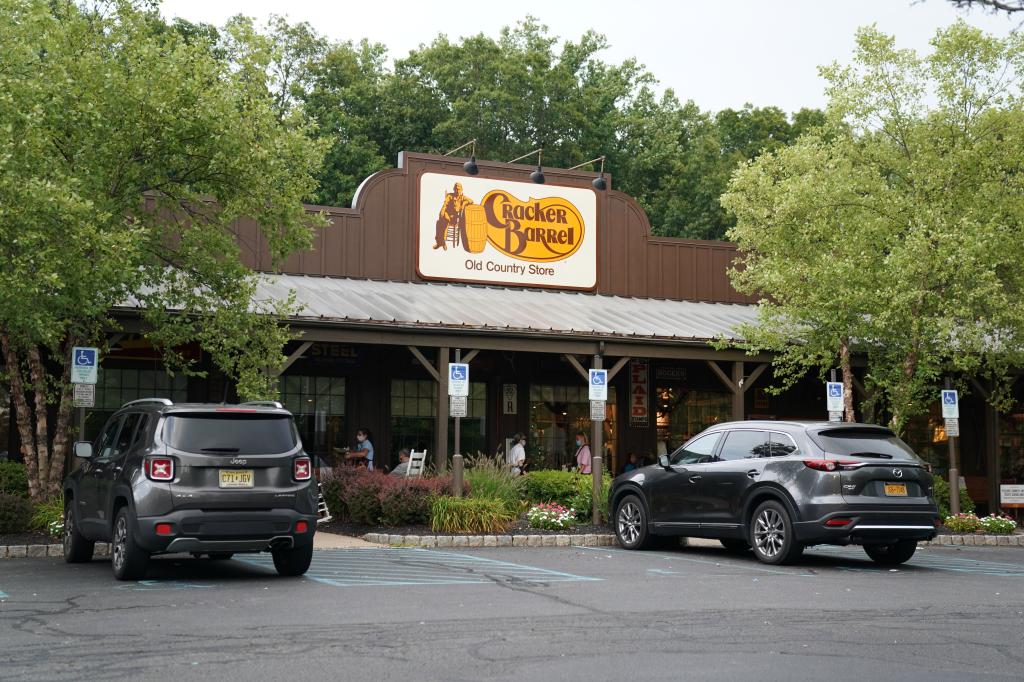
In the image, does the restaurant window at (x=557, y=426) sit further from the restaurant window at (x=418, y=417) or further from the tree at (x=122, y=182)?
the tree at (x=122, y=182)

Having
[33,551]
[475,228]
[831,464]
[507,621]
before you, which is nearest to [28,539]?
[33,551]

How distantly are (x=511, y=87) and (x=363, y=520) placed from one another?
95.8 ft

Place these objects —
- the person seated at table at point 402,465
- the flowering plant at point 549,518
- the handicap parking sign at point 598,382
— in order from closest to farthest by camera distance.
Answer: the flowering plant at point 549,518 < the handicap parking sign at point 598,382 < the person seated at table at point 402,465

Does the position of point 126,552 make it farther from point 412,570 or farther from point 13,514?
point 13,514

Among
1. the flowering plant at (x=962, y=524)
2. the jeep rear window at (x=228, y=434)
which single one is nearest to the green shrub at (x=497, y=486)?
the jeep rear window at (x=228, y=434)

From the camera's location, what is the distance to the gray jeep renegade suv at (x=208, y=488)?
11.4 metres

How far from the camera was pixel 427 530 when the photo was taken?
57.1 ft

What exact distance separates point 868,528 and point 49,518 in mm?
10014

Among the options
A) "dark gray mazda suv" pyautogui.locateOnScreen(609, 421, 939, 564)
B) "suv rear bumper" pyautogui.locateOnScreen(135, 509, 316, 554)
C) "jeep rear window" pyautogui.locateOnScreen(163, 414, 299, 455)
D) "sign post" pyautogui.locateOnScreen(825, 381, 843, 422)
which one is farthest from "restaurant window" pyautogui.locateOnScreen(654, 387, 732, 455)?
"suv rear bumper" pyautogui.locateOnScreen(135, 509, 316, 554)

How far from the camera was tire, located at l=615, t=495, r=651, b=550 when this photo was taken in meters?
15.9

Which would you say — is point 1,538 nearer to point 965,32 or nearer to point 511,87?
point 965,32

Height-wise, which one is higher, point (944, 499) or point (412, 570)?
point (944, 499)

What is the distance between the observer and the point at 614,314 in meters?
24.7

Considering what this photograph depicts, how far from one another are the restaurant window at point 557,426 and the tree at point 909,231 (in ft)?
16.3
